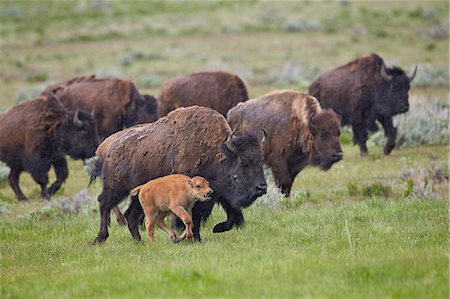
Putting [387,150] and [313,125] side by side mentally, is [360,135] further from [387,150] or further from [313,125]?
[313,125]

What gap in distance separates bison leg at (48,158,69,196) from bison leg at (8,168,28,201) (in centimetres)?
53

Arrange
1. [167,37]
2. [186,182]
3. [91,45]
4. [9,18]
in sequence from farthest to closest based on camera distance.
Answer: [9,18], [167,37], [91,45], [186,182]

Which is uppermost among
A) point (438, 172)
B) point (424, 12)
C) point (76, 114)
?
point (76, 114)

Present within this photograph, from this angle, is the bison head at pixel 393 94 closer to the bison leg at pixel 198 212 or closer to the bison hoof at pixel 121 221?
the bison hoof at pixel 121 221

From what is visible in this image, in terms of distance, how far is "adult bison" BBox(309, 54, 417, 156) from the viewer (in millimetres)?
19531

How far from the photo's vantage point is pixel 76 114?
1678cm

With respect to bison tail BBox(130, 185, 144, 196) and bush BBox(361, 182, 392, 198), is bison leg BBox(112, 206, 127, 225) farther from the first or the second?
bush BBox(361, 182, 392, 198)

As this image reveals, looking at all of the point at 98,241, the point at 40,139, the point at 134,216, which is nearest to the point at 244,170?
the point at 134,216

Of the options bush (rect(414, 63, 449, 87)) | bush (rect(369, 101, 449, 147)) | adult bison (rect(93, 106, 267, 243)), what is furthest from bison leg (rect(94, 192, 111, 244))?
bush (rect(414, 63, 449, 87))

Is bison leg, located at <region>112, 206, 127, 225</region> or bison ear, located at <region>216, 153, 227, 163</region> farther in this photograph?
bison leg, located at <region>112, 206, 127, 225</region>

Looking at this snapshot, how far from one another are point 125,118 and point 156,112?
0.73m

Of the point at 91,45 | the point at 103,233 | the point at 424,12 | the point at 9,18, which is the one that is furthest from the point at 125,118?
the point at 9,18

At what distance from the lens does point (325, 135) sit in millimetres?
14156

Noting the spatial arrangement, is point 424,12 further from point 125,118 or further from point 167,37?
point 125,118
